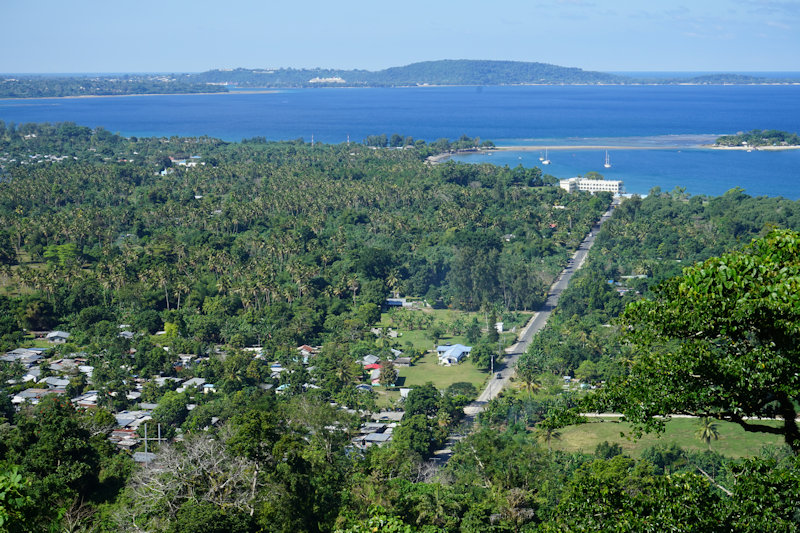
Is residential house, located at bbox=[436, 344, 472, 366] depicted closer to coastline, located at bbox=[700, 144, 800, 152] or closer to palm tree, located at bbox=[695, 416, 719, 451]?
palm tree, located at bbox=[695, 416, 719, 451]

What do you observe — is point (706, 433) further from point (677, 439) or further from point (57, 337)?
point (57, 337)

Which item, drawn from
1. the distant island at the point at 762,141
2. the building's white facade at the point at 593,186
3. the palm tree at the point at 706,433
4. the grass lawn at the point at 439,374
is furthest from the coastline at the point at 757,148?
the palm tree at the point at 706,433

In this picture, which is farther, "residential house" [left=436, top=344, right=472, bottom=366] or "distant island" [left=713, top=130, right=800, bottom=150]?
"distant island" [left=713, top=130, right=800, bottom=150]

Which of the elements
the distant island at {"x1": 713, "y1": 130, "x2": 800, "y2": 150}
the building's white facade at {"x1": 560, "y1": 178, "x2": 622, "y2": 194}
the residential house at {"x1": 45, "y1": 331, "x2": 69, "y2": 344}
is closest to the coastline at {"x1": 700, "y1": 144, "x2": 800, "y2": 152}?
the distant island at {"x1": 713, "y1": 130, "x2": 800, "y2": 150}

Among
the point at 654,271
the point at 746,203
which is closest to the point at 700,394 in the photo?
the point at 654,271

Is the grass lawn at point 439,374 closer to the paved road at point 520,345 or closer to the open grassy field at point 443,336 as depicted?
the paved road at point 520,345

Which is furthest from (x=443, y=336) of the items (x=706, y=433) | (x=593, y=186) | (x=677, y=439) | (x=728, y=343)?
(x=593, y=186)
